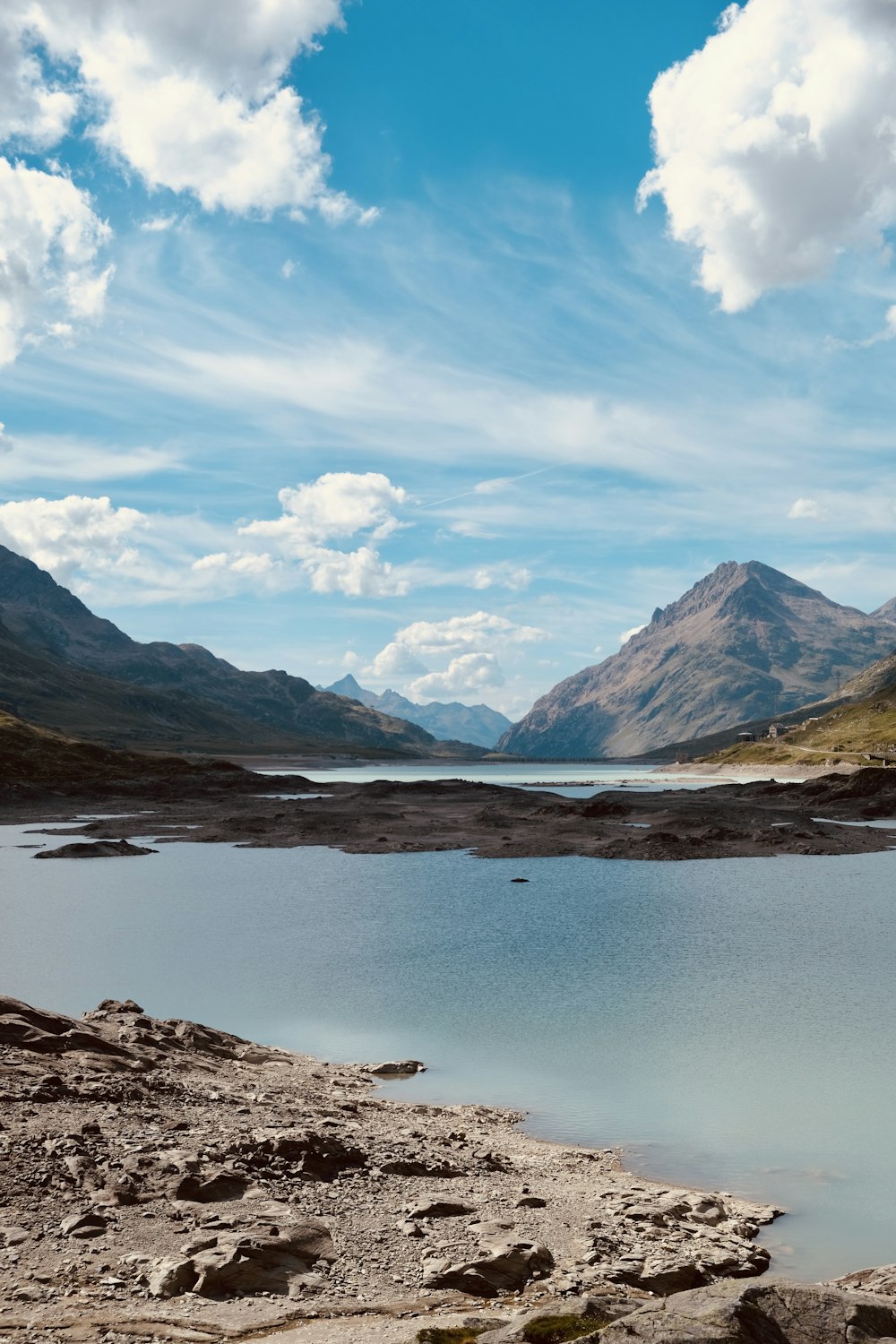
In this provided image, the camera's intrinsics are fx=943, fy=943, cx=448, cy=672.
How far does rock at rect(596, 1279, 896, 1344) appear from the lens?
1138 cm

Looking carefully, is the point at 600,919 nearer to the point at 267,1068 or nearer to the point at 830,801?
the point at 267,1068

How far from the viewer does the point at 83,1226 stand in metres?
15.3

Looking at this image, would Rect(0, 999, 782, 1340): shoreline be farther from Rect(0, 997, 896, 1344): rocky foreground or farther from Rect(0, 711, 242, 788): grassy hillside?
Rect(0, 711, 242, 788): grassy hillside

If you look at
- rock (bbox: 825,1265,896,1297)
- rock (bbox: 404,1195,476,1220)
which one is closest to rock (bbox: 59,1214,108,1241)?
rock (bbox: 404,1195,476,1220)

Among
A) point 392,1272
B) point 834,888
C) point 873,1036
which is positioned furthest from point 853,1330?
point 834,888

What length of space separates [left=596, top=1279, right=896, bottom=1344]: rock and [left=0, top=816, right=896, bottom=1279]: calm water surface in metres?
4.95

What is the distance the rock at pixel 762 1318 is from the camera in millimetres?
11375

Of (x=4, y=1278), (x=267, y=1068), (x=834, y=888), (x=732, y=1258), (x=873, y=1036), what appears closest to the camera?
(x=4, y=1278)

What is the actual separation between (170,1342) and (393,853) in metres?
86.7

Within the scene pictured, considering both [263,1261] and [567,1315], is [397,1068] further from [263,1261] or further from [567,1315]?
[567,1315]

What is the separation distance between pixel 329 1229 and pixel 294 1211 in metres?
0.77

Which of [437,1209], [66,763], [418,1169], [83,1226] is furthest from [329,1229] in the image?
[66,763]

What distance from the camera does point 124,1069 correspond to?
24.0 meters

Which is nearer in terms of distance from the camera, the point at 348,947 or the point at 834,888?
the point at 348,947
